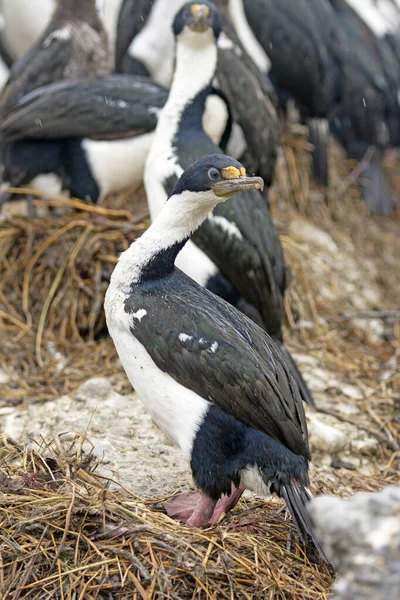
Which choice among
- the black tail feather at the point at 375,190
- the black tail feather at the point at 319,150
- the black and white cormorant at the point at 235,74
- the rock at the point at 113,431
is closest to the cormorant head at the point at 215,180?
the rock at the point at 113,431

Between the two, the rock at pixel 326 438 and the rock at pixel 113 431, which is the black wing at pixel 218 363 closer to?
the rock at pixel 113 431

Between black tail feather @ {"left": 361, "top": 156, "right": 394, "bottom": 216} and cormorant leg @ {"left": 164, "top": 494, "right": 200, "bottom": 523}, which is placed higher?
cormorant leg @ {"left": 164, "top": 494, "right": 200, "bottom": 523}

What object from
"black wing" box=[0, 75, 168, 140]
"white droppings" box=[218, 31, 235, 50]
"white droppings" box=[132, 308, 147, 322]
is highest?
"white droppings" box=[132, 308, 147, 322]

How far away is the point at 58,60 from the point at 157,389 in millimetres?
3510

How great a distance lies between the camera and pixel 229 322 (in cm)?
320

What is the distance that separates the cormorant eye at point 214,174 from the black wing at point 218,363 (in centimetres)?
40

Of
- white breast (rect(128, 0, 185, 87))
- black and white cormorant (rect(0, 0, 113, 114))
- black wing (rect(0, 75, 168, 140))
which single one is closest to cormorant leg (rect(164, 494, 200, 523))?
black wing (rect(0, 75, 168, 140))

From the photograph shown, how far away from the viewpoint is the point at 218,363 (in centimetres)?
302

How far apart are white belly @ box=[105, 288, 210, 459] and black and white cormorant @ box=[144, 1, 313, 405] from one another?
3.94 ft

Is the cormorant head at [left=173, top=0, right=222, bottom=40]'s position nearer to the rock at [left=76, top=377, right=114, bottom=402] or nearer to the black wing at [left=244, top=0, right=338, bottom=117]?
the rock at [left=76, top=377, right=114, bottom=402]

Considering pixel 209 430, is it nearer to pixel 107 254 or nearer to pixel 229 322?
pixel 229 322

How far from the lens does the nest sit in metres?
2.68

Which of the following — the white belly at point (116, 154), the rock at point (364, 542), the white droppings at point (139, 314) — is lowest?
the white belly at point (116, 154)

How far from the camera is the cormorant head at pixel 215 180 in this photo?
310 centimetres
